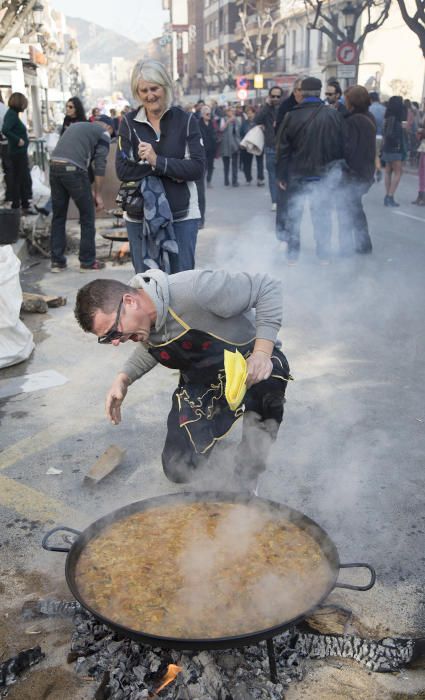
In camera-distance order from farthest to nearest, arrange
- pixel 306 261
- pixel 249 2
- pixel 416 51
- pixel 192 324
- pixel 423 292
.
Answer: pixel 249 2 < pixel 416 51 < pixel 306 261 < pixel 423 292 < pixel 192 324

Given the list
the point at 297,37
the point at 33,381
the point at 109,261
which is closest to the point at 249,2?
the point at 297,37

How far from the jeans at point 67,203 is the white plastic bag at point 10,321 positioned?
249 cm

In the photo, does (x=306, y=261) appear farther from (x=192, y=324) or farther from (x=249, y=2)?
(x=249, y=2)

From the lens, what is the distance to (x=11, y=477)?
12.3ft

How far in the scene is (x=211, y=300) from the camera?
294 cm

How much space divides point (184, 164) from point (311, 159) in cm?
375

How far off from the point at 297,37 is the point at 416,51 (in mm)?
15555

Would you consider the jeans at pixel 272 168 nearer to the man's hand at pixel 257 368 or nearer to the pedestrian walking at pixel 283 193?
the pedestrian walking at pixel 283 193

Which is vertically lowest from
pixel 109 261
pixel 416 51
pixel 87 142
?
pixel 109 261

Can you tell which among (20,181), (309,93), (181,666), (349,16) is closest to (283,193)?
(309,93)

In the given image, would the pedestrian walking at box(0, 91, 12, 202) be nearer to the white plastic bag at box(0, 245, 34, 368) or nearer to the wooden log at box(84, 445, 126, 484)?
the white plastic bag at box(0, 245, 34, 368)

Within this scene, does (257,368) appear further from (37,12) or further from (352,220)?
(37,12)

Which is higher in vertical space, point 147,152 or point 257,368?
point 147,152

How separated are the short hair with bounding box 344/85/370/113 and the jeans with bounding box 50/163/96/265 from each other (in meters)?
3.53
